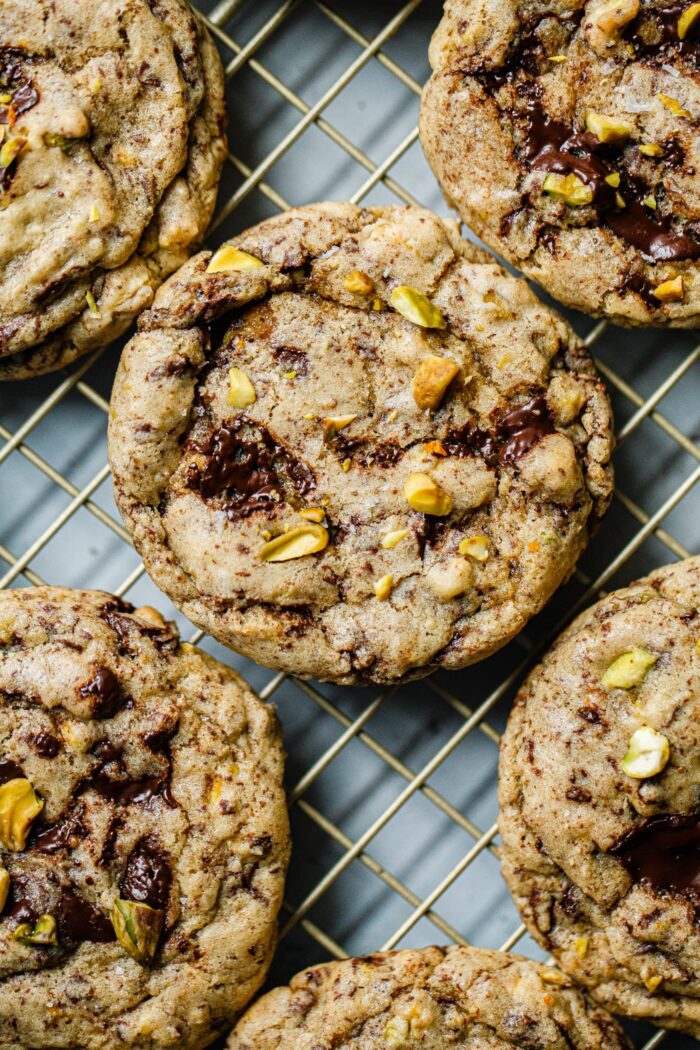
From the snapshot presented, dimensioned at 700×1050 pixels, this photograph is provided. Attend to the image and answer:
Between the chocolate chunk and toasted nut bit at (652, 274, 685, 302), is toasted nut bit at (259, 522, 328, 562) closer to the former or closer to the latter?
the chocolate chunk

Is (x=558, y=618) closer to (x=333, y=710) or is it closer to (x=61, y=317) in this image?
(x=333, y=710)

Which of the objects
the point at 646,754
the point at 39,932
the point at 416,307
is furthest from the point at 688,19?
the point at 39,932

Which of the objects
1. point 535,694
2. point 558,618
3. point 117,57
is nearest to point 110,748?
point 535,694

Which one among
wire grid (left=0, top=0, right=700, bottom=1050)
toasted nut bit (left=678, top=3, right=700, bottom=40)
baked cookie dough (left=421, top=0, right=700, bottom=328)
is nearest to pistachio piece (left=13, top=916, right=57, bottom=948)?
wire grid (left=0, top=0, right=700, bottom=1050)

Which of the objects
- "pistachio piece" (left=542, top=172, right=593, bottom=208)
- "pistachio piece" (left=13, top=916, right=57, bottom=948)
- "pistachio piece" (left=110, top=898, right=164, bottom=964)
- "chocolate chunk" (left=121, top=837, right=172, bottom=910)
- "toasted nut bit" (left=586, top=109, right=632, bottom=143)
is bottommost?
"pistachio piece" (left=13, top=916, right=57, bottom=948)

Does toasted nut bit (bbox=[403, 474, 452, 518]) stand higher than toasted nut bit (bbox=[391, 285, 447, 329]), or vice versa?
toasted nut bit (bbox=[391, 285, 447, 329])

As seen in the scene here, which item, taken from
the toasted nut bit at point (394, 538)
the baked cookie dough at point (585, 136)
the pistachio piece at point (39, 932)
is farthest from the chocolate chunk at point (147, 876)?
the baked cookie dough at point (585, 136)

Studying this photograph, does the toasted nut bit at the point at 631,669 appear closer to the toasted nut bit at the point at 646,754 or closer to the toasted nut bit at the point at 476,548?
the toasted nut bit at the point at 646,754

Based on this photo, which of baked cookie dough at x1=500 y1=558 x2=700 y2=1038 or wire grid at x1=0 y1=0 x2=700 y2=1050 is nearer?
baked cookie dough at x1=500 y1=558 x2=700 y2=1038

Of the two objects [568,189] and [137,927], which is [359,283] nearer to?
[568,189]
